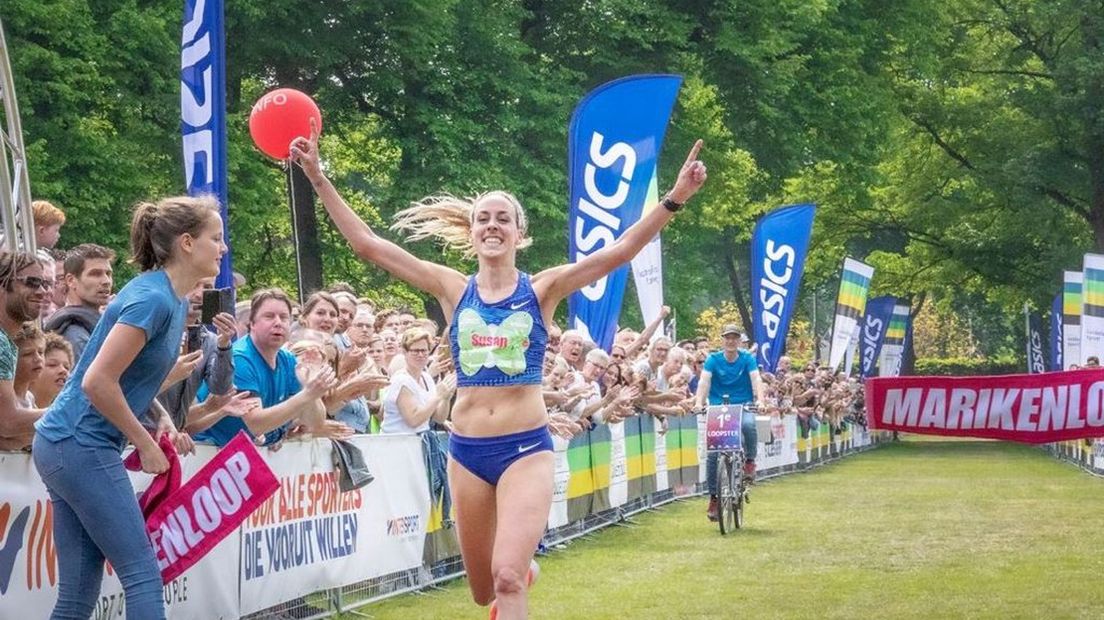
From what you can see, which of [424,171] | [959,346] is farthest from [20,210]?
[959,346]

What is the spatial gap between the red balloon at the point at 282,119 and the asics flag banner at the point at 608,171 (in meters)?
8.36

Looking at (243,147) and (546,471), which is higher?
(243,147)

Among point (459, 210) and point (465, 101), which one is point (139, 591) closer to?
point (459, 210)

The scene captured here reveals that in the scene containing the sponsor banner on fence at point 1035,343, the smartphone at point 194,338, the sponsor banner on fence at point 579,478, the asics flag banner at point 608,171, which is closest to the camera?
the smartphone at point 194,338

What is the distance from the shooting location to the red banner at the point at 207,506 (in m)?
7.43

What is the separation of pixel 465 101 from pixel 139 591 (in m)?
27.1

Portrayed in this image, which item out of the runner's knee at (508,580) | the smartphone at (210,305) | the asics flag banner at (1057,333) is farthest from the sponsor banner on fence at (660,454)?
the asics flag banner at (1057,333)

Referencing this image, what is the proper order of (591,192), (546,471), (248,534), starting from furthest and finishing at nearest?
(591,192), (248,534), (546,471)

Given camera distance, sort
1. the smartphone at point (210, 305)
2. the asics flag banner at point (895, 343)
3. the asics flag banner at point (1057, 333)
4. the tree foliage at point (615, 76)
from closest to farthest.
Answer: the smartphone at point (210, 305)
the tree foliage at point (615, 76)
the asics flag banner at point (1057, 333)
the asics flag banner at point (895, 343)

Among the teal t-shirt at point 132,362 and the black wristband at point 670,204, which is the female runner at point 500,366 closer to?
the black wristband at point 670,204

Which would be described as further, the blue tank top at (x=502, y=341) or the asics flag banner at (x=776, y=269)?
the asics flag banner at (x=776, y=269)

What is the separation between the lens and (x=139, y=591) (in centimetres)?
661

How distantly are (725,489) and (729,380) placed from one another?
1146mm

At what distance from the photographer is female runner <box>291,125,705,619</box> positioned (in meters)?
7.97
